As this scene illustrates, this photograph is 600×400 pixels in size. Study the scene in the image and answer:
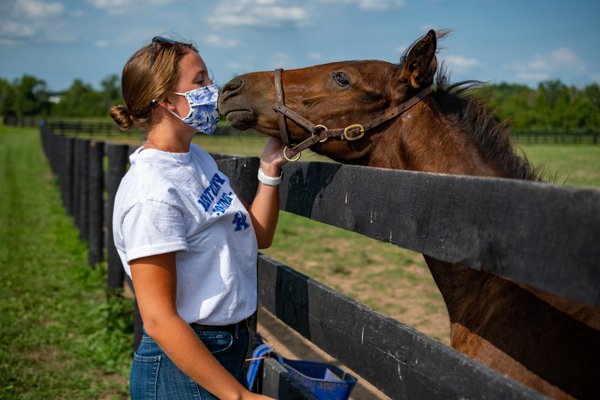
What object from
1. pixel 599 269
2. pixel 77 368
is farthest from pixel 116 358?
pixel 599 269

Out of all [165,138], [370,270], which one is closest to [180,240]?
[165,138]

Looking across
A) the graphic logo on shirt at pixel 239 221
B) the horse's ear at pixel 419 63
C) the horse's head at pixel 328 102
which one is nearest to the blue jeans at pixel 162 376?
the graphic logo on shirt at pixel 239 221

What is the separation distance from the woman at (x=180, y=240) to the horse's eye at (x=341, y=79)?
1041 millimetres

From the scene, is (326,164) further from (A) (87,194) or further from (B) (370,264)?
(A) (87,194)

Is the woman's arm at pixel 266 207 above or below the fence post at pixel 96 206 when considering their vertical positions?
above

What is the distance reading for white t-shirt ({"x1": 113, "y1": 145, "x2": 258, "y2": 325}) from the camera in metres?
1.82

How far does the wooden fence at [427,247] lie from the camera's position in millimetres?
1280

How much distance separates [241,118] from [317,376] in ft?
4.98

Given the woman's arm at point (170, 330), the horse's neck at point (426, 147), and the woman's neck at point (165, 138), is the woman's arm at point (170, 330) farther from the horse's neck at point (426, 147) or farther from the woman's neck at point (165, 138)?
the horse's neck at point (426, 147)

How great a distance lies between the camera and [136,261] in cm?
179

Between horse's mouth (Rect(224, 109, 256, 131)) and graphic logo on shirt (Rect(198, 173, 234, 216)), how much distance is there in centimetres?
87

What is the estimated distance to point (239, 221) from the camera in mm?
2148

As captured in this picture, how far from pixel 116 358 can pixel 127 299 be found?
1540 mm

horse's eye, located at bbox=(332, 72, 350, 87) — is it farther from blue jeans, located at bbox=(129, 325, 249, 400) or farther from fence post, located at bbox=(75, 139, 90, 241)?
fence post, located at bbox=(75, 139, 90, 241)
